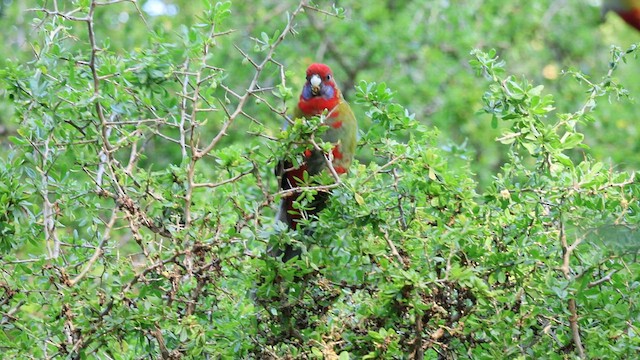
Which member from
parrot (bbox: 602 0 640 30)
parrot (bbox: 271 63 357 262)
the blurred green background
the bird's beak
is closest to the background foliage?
parrot (bbox: 271 63 357 262)

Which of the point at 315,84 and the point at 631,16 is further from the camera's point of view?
the point at 315,84

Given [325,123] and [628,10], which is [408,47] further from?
[628,10]

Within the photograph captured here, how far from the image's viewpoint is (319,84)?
3.80 m

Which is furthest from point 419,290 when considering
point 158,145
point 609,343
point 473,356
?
point 158,145

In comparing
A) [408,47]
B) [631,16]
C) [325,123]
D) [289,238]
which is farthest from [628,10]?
[408,47]

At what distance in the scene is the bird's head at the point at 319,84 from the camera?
149 inches

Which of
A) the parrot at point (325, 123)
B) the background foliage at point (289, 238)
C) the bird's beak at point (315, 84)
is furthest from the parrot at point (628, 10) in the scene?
the bird's beak at point (315, 84)

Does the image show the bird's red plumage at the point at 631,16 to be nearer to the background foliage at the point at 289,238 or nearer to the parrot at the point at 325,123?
the background foliage at the point at 289,238

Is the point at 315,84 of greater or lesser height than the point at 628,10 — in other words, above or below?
below

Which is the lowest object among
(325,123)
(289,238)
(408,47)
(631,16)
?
(289,238)

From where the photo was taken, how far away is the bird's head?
380 cm

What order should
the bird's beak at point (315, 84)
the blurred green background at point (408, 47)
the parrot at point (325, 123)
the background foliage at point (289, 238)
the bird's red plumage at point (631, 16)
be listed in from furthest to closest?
the blurred green background at point (408, 47)
the bird's beak at point (315, 84)
the parrot at point (325, 123)
the background foliage at point (289, 238)
the bird's red plumage at point (631, 16)

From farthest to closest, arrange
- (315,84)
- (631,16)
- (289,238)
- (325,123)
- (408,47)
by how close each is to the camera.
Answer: (408,47), (315,84), (325,123), (289,238), (631,16)

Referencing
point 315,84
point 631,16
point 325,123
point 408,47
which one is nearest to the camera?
point 631,16
